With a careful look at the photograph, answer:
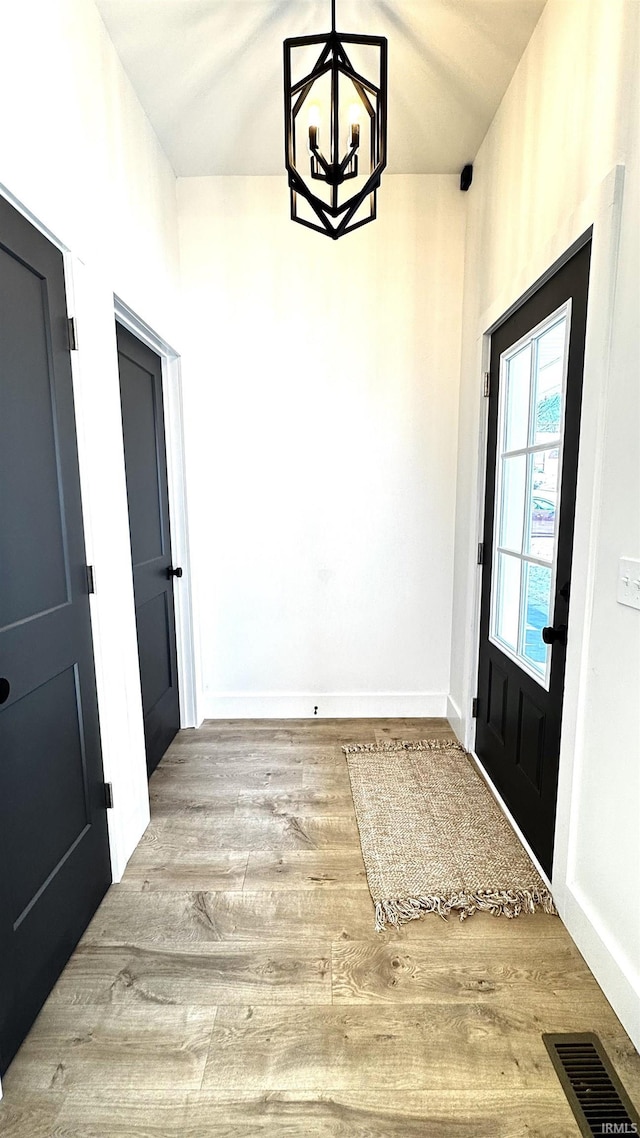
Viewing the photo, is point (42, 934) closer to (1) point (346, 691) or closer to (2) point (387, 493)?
(1) point (346, 691)

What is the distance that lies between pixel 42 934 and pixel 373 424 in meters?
2.59

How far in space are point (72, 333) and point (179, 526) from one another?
133 cm

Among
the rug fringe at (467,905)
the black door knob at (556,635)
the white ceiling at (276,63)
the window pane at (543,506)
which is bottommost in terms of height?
the rug fringe at (467,905)

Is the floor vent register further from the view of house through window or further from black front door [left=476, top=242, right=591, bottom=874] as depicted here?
the view of house through window

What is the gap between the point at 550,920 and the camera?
1652 millimetres

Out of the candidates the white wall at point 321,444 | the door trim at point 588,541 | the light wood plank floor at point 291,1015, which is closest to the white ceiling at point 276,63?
the white wall at point 321,444

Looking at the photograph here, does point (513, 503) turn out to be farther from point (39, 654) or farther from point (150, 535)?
point (39, 654)

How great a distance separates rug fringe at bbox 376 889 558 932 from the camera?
167 centimetres

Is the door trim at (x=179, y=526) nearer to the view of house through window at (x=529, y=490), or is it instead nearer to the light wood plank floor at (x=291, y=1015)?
the light wood plank floor at (x=291, y=1015)

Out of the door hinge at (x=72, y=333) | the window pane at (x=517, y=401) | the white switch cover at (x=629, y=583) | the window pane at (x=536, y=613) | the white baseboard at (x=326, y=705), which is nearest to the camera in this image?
the white switch cover at (x=629, y=583)

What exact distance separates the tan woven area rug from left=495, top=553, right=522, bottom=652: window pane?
2.44ft

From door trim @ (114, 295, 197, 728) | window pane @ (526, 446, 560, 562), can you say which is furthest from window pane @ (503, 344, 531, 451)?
door trim @ (114, 295, 197, 728)

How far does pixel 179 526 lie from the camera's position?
284cm

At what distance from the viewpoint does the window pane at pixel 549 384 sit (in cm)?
175
